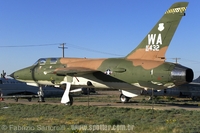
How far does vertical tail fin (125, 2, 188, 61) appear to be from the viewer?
56.3 feet

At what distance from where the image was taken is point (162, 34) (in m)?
17.4

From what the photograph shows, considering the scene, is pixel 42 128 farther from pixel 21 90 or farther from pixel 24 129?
pixel 21 90

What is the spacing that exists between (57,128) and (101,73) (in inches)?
378

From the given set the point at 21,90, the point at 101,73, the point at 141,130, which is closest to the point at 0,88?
the point at 21,90

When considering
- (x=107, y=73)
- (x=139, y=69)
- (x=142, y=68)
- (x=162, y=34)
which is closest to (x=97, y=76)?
(x=107, y=73)

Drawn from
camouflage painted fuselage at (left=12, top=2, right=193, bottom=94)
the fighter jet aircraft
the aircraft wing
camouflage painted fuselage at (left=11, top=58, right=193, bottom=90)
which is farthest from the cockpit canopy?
the aircraft wing

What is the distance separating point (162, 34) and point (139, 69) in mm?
2649

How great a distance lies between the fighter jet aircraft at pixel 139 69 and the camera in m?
16.2

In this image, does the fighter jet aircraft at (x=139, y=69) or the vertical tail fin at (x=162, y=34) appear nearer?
the fighter jet aircraft at (x=139, y=69)

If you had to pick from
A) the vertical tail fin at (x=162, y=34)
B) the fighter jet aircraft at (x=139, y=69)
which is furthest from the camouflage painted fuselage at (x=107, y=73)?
the vertical tail fin at (x=162, y=34)

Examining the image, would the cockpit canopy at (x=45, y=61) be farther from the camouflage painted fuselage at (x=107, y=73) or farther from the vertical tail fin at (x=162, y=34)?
the vertical tail fin at (x=162, y=34)

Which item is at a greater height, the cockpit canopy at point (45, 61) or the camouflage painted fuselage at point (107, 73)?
the cockpit canopy at point (45, 61)

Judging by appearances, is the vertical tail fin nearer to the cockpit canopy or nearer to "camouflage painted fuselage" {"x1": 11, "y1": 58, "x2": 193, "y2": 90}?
"camouflage painted fuselage" {"x1": 11, "y1": 58, "x2": 193, "y2": 90}

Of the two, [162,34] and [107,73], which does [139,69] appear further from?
[162,34]
